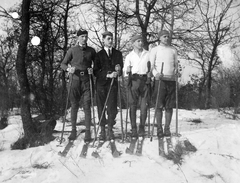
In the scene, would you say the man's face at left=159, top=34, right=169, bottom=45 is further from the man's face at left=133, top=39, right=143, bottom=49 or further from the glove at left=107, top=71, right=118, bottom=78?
the glove at left=107, top=71, right=118, bottom=78

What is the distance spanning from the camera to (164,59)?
571 centimetres

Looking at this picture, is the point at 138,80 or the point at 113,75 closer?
the point at 113,75

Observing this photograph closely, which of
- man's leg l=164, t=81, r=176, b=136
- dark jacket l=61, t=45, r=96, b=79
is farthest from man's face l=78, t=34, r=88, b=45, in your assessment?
man's leg l=164, t=81, r=176, b=136

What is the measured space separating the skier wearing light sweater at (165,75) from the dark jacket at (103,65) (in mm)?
825

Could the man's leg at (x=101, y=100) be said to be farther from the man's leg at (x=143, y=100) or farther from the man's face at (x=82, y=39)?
the man's face at (x=82, y=39)

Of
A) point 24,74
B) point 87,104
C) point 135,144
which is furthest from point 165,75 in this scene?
point 24,74

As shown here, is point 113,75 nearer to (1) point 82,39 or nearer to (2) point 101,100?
(2) point 101,100

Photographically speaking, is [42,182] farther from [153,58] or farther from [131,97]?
[153,58]

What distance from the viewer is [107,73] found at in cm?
566

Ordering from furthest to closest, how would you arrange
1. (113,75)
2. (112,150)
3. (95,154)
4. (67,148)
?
(113,75) < (67,148) < (112,150) < (95,154)

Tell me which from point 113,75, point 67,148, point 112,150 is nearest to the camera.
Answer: point 112,150

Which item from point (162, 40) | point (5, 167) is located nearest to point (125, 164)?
point (5, 167)

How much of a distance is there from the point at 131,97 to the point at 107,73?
0.74 meters

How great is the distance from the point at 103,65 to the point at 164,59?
4.31ft
